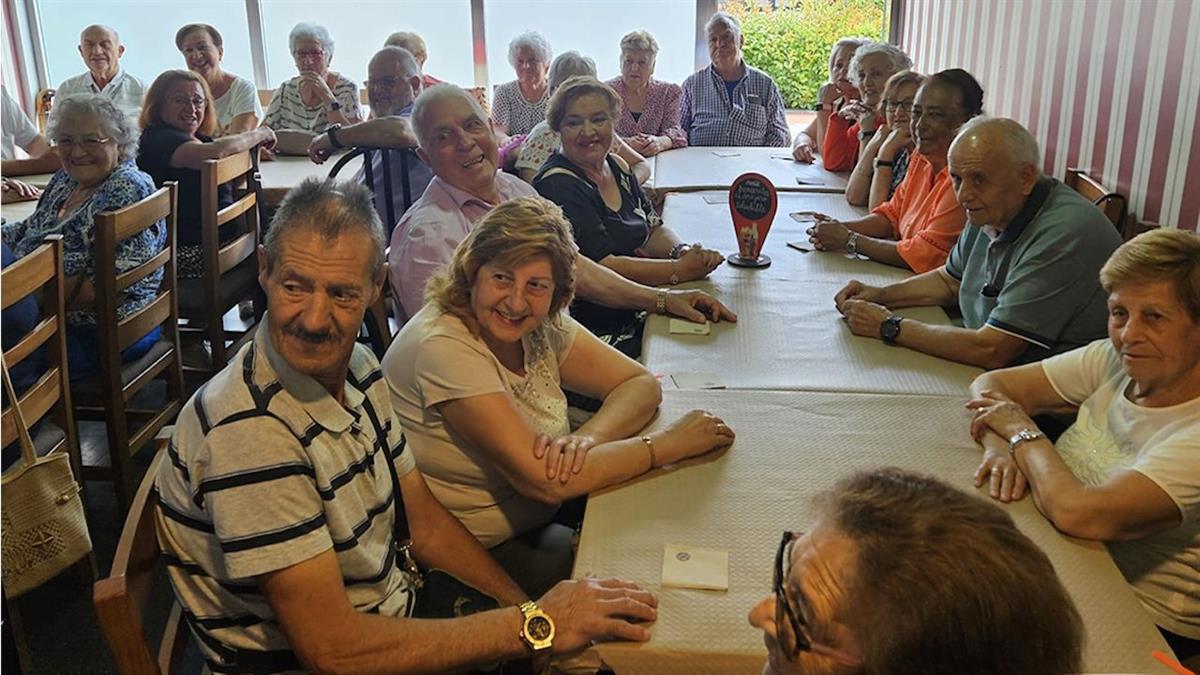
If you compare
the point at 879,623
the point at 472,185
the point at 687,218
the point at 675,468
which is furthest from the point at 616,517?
the point at 687,218

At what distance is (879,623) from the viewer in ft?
2.64

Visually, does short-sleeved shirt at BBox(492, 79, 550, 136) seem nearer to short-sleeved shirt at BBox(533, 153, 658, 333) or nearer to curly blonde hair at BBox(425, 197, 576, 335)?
short-sleeved shirt at BBox(533, 153, 658, 333)

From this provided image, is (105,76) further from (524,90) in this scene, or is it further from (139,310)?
(139,310)

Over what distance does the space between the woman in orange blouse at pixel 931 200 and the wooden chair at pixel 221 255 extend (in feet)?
6.49

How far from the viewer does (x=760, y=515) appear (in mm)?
1486

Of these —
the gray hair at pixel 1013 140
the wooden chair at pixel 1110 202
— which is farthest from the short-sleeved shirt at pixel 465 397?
the wooden chair at pixel 1110 202

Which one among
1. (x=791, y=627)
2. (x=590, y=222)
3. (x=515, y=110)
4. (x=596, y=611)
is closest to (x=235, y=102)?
(x=515, y=110)

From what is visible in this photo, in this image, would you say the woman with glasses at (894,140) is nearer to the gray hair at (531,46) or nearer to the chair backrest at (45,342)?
the gray hair at (531,46)

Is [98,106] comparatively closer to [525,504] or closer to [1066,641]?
[525,504]

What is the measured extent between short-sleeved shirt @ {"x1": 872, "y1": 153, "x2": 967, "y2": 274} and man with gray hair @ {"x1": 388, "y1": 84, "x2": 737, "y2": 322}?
31.5 inches

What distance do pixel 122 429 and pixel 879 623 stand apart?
96.6 inches

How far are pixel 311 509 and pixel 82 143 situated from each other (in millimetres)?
2301

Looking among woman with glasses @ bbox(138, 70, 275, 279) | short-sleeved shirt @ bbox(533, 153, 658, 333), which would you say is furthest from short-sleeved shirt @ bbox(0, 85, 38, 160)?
short-sleeved shirt @ bbox(533, 153, 658, 333)

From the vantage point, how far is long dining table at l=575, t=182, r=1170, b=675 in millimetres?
1226
